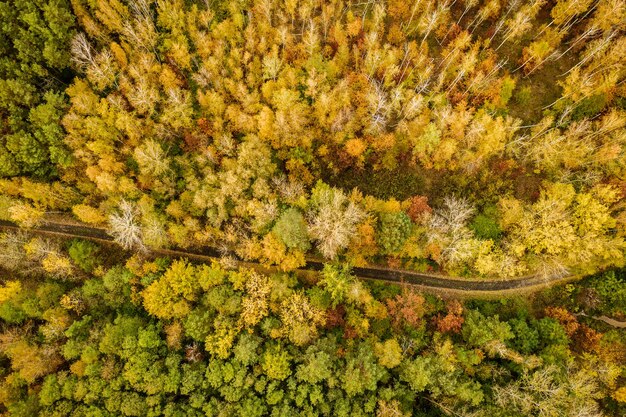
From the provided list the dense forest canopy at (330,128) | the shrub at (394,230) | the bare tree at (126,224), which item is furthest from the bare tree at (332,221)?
the bare tree at (126,224)

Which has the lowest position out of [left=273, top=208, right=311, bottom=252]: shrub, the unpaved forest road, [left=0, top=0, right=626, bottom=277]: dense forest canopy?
the unpaved forest road

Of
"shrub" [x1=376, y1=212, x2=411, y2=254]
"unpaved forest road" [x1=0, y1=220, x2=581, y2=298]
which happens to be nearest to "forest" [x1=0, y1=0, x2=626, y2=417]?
"shrub" [x1=376, y1=212, x2=411, y2=254]

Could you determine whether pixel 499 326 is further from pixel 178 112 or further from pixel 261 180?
pixel 178 112

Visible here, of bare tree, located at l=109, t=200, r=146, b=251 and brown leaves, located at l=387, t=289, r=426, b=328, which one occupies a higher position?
bare tree, located at l=109, t=200, r=146, b=251

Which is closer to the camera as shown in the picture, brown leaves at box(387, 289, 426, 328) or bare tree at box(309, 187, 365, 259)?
bare tree at box(309, 187, 365, 259)

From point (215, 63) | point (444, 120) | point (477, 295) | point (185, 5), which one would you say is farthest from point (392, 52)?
point (477, 295)

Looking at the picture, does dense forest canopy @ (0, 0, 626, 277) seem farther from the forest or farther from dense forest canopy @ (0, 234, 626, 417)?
dense forest canopy @ (0, 234, 626, 417)

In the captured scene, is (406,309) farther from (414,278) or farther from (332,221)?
(332,221)
